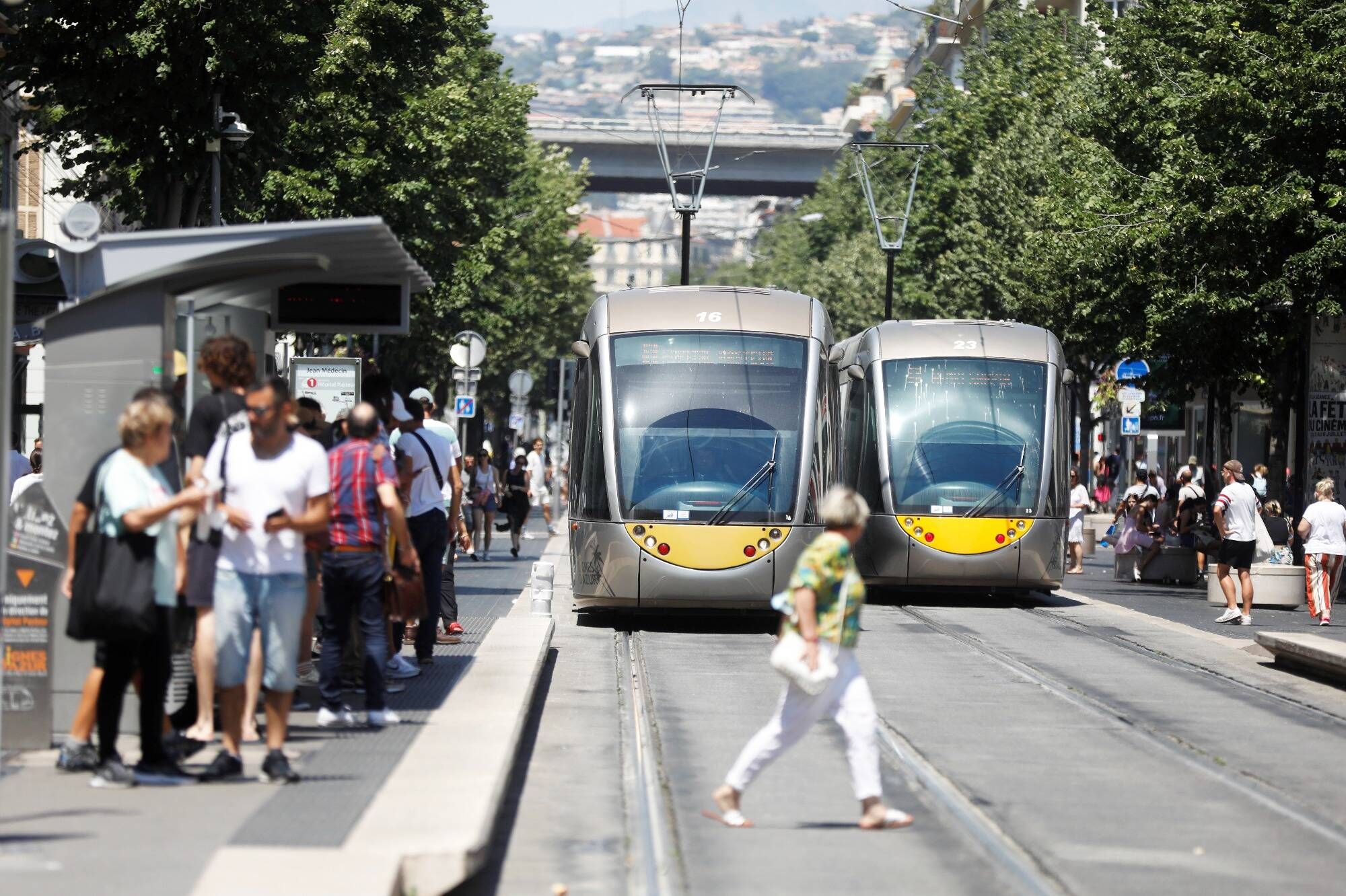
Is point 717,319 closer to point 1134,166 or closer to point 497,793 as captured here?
point 497,793

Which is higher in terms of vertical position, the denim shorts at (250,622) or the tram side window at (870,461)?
the tram side window at (870,461)

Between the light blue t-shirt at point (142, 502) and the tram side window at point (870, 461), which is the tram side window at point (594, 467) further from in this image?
the light blue t-shirt at point (142, 502)

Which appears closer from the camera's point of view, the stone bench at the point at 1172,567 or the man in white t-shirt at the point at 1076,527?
the stone bench at the point at 1172,567

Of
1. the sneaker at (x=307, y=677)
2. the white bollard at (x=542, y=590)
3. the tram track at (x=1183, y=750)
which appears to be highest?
the white bollard at (x=542, y=590)

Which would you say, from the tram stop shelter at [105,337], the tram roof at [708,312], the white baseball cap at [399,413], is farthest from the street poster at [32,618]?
the tram roof at [708,312]

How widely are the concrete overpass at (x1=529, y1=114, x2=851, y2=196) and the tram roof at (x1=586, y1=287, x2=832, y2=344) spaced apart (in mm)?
69055

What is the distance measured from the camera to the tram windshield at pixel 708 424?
63.1 feet

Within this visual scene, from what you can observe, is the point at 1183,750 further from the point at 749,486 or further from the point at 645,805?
the point at 749,486

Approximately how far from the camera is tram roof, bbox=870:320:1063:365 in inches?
958

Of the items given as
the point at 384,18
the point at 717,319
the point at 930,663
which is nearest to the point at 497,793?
the point at 930,663

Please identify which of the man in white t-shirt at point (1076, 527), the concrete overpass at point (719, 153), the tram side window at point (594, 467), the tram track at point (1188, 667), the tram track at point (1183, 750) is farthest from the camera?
the concrete overpass at point (719, 153)

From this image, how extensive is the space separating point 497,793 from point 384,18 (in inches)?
829

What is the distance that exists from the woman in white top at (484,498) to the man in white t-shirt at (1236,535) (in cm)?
1252

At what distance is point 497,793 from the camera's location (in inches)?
354
